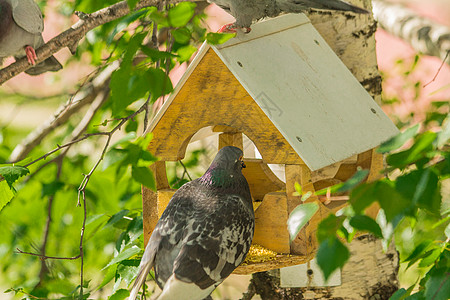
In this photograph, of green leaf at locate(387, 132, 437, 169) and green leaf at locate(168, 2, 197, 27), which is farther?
green leaf at locate(168, 2, 197, 27)

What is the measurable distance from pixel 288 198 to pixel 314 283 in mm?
673

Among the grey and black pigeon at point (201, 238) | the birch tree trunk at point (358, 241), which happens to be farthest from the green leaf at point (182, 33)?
the birch tree trunk at point (358, 241)

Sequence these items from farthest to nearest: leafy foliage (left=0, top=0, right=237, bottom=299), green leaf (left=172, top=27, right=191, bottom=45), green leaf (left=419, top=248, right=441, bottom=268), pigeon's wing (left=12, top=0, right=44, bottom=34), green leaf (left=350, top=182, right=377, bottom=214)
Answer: pigeon's wing (left=12, top=0, right=44, bottom=34) → leafy foliage (left=0, top=0, right=237, bottom=299) → green leaf (left=172, top=27, right=191, bottom=45) → green leaf (left=419, top=248, right=441, bottom=268) → green leaf (left=350, top=182, right=377, bottom=214)

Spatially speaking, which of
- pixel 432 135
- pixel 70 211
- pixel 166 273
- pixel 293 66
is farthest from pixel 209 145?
pixel 432 135

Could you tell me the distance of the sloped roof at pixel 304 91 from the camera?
1473 millimetres

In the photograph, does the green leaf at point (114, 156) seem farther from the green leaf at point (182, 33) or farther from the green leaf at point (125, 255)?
the green leaf at point (125, 255)

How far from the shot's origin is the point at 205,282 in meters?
1.36

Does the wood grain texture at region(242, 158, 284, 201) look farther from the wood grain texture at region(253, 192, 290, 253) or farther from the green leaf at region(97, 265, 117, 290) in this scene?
the green leaf at region(97, 265, 117, 290)

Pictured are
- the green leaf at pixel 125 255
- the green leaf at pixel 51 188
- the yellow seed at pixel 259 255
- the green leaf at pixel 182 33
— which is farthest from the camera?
the green leaf at pixel 51 188

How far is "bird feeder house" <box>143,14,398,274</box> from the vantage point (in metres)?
1.48

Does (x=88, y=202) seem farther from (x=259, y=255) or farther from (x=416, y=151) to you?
(x=416, y=151)

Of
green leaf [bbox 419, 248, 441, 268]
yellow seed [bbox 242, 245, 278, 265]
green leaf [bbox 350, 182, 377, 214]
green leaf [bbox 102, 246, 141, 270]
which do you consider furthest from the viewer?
green leaf [bbox 102, 246, 141, 270]

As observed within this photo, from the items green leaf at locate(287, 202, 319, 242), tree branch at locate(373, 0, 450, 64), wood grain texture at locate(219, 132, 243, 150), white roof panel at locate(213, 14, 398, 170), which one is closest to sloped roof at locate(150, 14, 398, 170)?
white roof panel at locate(213, 14, 398, 170)

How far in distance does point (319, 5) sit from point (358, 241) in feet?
3.01
